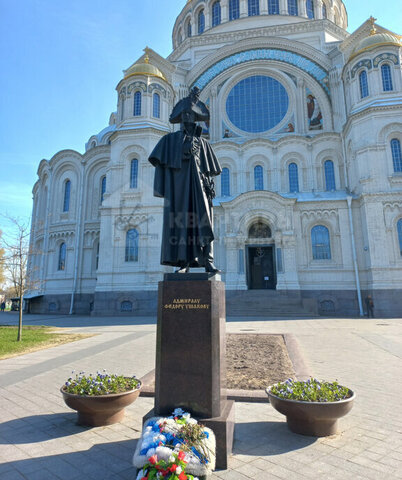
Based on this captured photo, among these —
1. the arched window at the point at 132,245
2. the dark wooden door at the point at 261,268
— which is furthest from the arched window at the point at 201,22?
the dark wooden door at the point at 261,268

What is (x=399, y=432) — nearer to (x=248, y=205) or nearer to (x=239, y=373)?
(x=239, y=373)

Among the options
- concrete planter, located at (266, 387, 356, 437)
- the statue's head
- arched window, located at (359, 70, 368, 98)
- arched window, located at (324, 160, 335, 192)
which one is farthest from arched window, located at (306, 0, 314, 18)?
concrete planter, located at (266, 387, 356, 437)

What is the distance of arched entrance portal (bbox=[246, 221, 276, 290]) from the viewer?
26.0 metres

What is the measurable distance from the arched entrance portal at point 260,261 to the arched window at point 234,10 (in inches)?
991

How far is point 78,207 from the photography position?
3016 centimetres

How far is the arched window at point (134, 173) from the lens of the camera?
26.3m

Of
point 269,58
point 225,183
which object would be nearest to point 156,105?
point 225,183

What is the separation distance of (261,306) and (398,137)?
50.8ft

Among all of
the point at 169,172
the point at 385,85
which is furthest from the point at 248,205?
the point at 169,172

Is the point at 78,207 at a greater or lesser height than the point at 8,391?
greater

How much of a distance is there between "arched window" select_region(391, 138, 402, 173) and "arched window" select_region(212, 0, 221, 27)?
24.8 metres

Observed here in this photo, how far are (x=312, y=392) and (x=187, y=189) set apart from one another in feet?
10.4

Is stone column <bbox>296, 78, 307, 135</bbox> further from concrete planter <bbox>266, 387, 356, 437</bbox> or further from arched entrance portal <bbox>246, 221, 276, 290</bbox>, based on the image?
concrete planter <bbox>266, 387, 356, 437</bbox>

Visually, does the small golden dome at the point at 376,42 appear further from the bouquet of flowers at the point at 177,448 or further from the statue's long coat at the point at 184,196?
the bouquet of flowers at the point at 177,448
